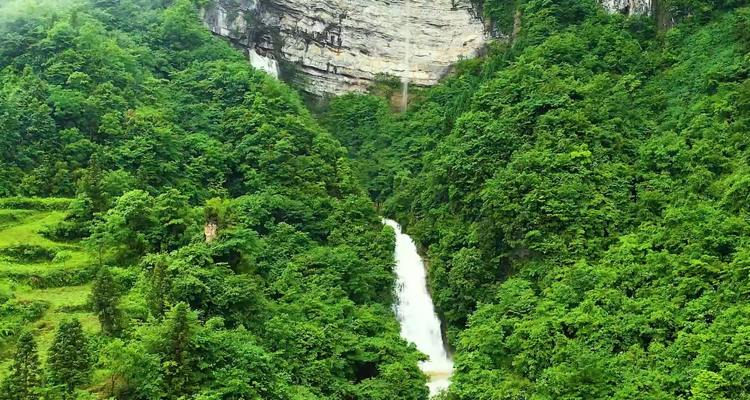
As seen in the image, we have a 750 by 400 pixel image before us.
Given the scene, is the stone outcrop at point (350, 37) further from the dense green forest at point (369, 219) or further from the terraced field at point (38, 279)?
the terraced field at point (38, 279)

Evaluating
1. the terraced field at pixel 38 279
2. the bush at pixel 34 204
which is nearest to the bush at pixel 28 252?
the terraced field at pixel 38 279

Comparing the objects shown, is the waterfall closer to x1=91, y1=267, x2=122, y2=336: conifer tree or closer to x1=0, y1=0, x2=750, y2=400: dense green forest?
x1=0, y1=0, x2=750, y2=400: dense green forest

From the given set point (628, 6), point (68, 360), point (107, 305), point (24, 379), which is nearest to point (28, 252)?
point (107, 305)

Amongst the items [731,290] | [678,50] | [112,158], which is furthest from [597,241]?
[112,158]

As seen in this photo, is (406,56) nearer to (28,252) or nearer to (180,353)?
(28,252)

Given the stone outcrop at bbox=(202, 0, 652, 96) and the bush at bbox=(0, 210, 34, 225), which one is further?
the stone outcrop at bbox=(202, 0, 652, 96)

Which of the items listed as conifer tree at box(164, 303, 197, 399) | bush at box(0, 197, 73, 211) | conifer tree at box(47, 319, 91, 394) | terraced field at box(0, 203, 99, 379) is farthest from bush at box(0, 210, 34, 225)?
conifer tree at box(164, 303, 197, 399)

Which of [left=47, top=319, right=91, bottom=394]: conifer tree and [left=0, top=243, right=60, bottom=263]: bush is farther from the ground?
[left=0, top=243, right=60, bottom=263]: bush
